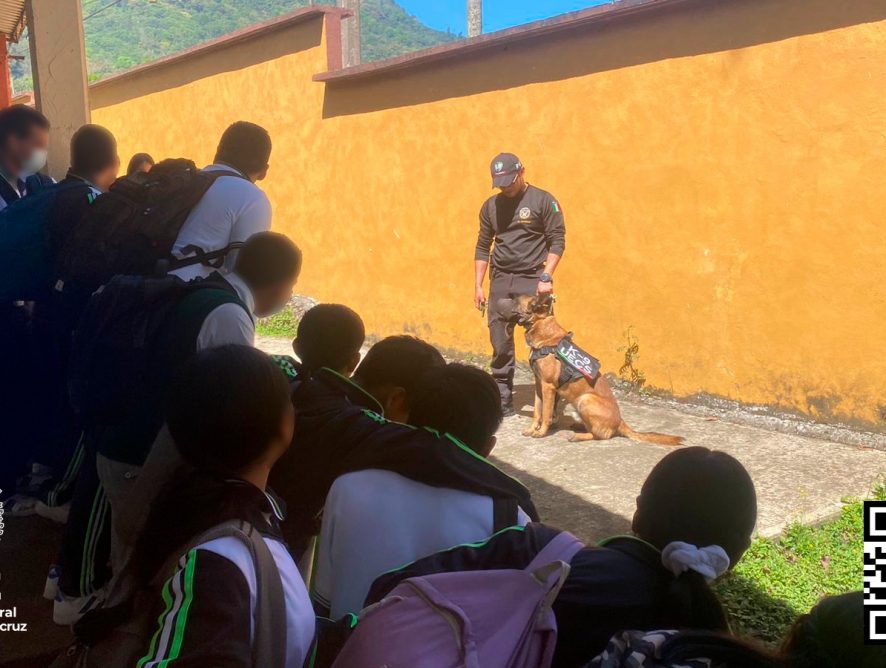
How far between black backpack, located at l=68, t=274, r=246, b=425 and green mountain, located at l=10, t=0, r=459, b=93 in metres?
52.0

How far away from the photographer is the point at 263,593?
1375 millimetres

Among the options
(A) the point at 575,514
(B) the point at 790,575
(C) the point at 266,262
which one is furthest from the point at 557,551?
(A) the point at 575,514

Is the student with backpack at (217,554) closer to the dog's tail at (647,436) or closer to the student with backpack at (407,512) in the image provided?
the student with backpack at (407,512)

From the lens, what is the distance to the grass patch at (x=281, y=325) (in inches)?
382

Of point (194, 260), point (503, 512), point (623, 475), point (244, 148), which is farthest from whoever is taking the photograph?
point (623, 475)

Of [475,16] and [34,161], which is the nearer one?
[34,161]

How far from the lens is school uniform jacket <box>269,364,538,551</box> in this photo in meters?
1.86

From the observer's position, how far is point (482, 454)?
6.61 ft

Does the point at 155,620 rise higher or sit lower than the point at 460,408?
lower

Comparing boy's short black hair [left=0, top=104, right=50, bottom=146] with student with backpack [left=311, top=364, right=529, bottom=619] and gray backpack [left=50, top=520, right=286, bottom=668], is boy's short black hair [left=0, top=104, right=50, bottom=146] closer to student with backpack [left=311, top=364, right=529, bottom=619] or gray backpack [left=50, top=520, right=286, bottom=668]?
student with backpack [left=311, top=364, right=529, bottom=619]

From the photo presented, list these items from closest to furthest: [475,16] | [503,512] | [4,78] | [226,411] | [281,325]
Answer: [226,411] → [503,512] → [281,325] → [4,78] → [475,16]

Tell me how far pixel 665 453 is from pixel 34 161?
382 cm

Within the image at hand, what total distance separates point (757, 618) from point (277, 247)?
90.2 inches

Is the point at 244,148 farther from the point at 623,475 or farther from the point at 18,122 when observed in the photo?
the point at 623,475
